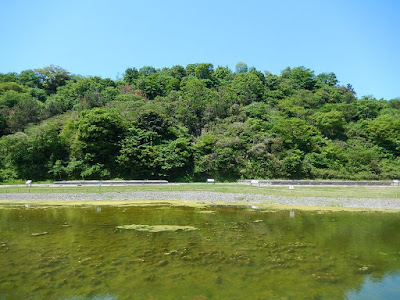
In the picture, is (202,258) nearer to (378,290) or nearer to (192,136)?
(378,290)

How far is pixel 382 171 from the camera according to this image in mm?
50625

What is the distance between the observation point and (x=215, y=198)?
28641 millimetres

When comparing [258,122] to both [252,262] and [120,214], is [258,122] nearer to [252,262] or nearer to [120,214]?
[120,214]

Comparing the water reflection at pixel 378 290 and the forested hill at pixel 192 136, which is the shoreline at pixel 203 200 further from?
the water reflection at pixel 378 290

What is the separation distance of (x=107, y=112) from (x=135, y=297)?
130 ft

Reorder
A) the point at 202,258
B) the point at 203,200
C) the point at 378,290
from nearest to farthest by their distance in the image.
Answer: the point at 378,290, the point at 202,258, the point at 203,200

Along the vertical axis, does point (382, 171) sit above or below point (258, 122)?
below

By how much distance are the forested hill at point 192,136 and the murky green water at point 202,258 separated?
75.3 feet

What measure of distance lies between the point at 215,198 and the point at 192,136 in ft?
80.2

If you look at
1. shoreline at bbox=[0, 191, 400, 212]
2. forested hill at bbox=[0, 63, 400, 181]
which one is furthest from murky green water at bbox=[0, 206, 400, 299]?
forested hill at bbox=[0, 63, 400, 181]

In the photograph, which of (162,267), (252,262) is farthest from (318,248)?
(162,267)

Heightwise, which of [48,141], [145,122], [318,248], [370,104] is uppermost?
[370,104]

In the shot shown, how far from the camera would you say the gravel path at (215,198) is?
85.6ft

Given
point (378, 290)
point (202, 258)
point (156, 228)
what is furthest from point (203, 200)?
point (378, 290)
